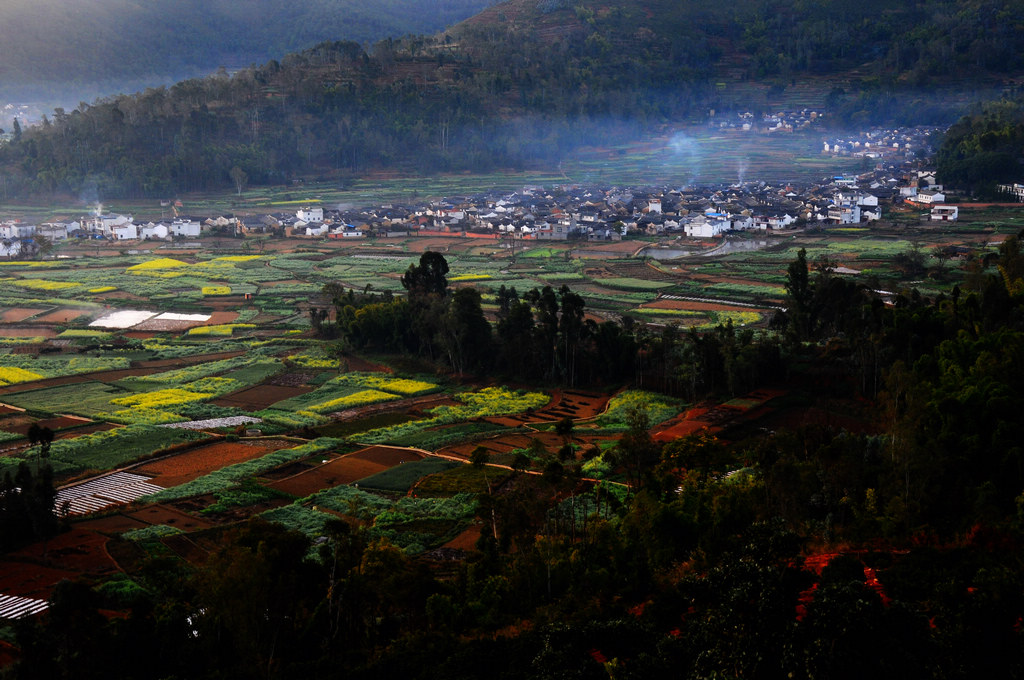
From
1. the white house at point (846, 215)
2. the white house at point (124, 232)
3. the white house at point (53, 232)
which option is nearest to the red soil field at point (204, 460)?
the white house at point (53, 232)

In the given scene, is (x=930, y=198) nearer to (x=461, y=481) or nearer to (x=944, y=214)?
(x=944, y=214)

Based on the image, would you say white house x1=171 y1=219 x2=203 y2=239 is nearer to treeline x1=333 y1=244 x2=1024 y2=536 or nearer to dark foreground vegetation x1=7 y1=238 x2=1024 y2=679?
treeline x1=333 y1=244 x2=1024 y2=536

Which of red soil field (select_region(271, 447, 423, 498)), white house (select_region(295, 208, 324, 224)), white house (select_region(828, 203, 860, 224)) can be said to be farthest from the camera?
white house (select_region(295, 208, 324, 224))

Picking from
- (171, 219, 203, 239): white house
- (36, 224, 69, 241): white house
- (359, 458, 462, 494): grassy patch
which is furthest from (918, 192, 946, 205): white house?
(36, 224, 69, 241): white house

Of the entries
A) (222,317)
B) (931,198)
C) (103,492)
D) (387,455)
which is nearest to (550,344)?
(387,455)

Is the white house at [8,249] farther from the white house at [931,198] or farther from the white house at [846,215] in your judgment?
the white house at [931,198]

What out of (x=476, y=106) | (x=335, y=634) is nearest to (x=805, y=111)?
(x=476, y=106)

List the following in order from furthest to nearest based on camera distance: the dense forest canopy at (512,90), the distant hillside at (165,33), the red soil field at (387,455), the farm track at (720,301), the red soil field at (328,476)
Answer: the distant hillside at (165,33), the dense forest canopy at (512,90), the farm track at (720,301), the red soil field at (387,455), the red soil field at (328,476)
